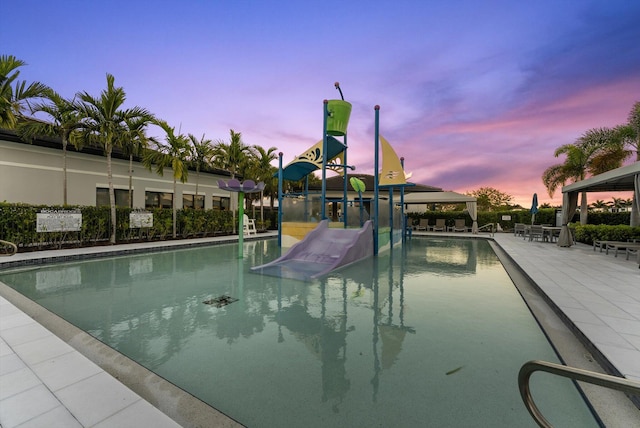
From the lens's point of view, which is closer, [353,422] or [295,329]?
[353,422]

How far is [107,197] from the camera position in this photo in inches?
625

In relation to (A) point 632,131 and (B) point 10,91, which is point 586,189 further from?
(B) point 10,91

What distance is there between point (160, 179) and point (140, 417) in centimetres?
1906

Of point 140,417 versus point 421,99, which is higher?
point 421,99

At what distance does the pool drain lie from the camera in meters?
4.91

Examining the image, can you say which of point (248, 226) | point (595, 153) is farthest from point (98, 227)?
point (595, 153)

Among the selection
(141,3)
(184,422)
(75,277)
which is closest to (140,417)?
(184,422)

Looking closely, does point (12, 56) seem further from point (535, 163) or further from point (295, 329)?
point (535, 163)

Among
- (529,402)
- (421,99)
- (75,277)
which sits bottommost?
(75,277)

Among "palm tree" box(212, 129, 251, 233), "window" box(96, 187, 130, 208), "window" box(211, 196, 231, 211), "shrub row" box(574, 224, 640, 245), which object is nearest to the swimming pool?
"shrub row" box(574, 224, 640, 245)

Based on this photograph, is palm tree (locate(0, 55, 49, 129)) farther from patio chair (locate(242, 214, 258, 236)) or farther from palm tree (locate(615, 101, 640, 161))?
palm tree (locate(615, 101, 640, 161))

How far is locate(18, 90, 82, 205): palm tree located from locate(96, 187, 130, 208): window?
374cm

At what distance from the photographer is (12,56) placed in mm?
9188

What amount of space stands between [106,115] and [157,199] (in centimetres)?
723
